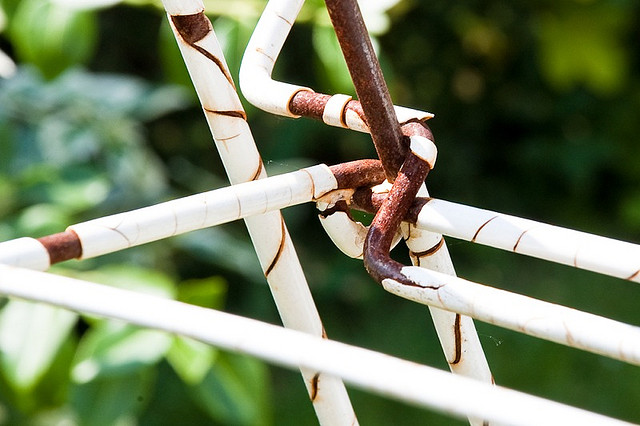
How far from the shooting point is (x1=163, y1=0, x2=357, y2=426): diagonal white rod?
311 millimetres

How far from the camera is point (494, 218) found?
0.27 m

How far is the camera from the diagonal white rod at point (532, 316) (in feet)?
0.69

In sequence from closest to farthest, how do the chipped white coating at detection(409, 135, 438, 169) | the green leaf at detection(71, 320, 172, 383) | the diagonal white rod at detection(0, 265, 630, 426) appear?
the diagonal white rod at detection(0, 265, 630, 426) < the chipped white coating at detection(409, 135, 438, 169) < the green leaf at detection(71, 320, 172, 383)

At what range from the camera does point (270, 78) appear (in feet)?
1.05

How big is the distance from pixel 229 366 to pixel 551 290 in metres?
0.74

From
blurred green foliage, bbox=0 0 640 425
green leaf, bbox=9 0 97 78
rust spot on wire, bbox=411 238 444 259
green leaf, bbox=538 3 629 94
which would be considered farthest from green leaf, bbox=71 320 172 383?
green leaf, bbox=538 3 629 94

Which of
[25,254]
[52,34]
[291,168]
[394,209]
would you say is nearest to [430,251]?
[394,209]

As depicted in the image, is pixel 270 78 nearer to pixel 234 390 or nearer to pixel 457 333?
pixel 457 333

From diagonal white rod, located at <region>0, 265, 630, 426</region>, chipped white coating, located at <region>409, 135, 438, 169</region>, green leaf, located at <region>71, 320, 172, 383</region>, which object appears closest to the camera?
diagonal white rod, located at <region>0, 265, 630, 426</region>

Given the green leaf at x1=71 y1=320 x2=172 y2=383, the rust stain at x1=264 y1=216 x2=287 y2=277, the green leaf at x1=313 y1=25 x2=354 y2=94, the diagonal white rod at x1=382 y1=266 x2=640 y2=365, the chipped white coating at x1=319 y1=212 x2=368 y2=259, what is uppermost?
the diagonal white rod at x1=382 y1=266 x2=640 y2=365

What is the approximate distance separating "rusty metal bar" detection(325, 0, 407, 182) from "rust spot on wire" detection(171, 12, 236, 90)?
0.06 metres

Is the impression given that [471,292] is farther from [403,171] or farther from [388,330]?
[388,330]

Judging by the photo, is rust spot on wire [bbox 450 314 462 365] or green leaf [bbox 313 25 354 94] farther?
green leaf [bbox 313 25 354 94]

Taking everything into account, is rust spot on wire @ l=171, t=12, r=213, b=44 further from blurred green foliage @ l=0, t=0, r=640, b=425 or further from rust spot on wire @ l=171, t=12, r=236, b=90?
blurred green foliage @ l=0, t=0, r=640, b=425
